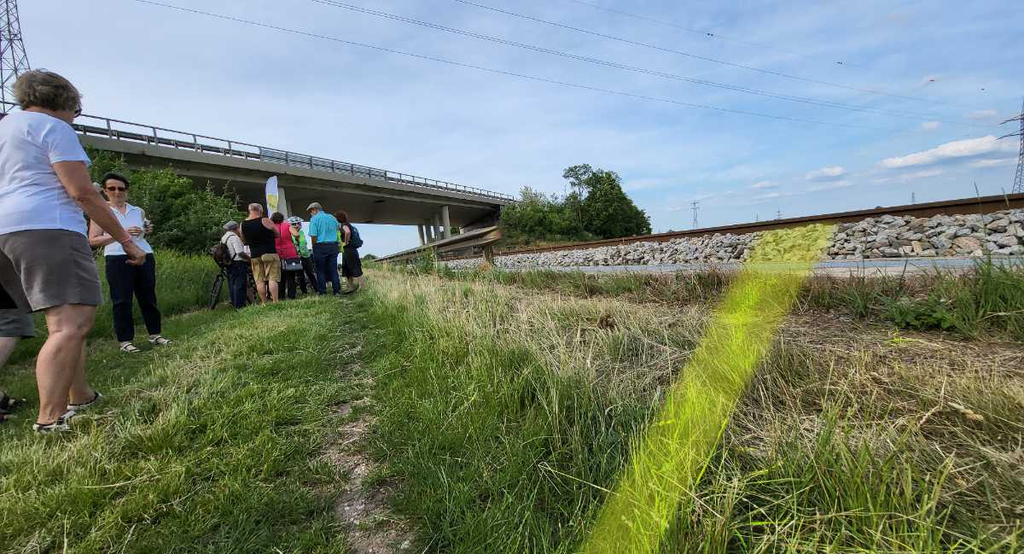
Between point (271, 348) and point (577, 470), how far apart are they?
3.25 m

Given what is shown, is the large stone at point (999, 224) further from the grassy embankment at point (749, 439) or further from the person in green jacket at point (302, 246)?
the person in green jacket at point (302, 246)

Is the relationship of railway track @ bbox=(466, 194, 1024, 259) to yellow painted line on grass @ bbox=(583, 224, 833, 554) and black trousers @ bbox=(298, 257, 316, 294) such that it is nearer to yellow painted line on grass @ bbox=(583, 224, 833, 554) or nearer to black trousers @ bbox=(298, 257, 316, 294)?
yellow painted line on grass @ bbox=(583, 224, 833, 554)

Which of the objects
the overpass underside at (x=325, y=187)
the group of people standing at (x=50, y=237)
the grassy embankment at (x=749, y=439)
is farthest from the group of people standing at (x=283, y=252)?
the overpass underside at (x=325, y=187)

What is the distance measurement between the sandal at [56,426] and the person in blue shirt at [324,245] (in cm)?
657

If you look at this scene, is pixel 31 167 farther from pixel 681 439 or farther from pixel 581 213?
pixel 581 213

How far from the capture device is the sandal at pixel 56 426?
2.06 m

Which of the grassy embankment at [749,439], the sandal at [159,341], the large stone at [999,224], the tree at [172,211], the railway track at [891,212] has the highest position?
the tree at [172,211]

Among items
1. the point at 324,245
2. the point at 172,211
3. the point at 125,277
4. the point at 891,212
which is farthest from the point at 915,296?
the point at 172,211

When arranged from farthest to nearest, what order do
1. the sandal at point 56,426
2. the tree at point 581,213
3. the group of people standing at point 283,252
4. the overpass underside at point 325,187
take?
the tree at point 581,213, the overpass underside at point 325,187, the group of people standing at point 283,252, the sandal at point 56,426

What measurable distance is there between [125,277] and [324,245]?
13.8 ft

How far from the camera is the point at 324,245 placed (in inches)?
333

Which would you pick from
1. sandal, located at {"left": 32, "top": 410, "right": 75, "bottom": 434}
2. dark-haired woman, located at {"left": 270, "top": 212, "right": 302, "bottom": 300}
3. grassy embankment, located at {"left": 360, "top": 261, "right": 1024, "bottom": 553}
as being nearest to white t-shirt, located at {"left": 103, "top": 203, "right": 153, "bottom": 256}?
sandal, located at {"left": 32, "top": 410, "right": 75, "bottom": 434}

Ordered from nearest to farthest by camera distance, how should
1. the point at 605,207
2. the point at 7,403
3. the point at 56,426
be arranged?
the point at 56,426 → the point at 7,403 → the point at 605,207

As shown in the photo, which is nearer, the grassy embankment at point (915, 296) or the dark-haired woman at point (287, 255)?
the grassy embankment at point (915, 296)
